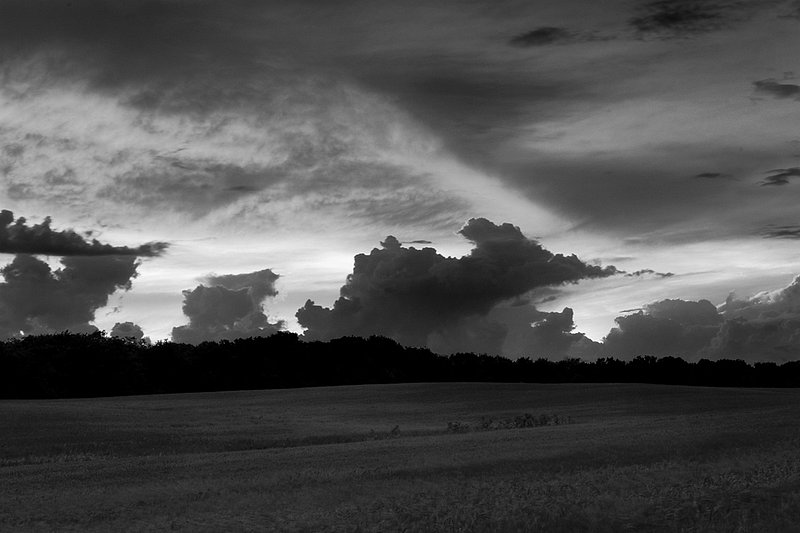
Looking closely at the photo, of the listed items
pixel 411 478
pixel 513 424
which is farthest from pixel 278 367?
pixel 411 478

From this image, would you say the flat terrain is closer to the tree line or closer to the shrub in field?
the shrub in field

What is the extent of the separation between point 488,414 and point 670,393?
60.9 ft

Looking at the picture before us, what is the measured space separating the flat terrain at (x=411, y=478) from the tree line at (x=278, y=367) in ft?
192

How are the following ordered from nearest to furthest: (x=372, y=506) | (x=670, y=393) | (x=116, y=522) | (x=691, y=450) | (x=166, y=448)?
1. (x=116, y=522)
2. (x=372, y=506)
3. (x=691, y=450)
4. (x=166, y=448)
5. (x=670, y=393)

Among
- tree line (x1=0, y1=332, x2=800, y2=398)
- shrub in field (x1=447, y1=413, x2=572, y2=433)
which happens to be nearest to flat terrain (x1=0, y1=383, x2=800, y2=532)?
shrub in field (x1=447, y1=413, x2=572, y2=433)

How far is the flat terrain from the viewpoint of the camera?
17.5m

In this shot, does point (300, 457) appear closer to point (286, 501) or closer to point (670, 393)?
point (286, 501)

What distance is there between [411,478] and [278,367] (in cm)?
9179

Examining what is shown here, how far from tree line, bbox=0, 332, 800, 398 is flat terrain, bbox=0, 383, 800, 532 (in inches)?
2306

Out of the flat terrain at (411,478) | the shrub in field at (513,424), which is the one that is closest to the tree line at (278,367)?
the flat terrain at (411,478)

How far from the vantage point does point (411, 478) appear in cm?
→ 2203

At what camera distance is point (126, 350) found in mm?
106875

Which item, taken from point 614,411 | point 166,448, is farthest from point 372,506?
point 614,411

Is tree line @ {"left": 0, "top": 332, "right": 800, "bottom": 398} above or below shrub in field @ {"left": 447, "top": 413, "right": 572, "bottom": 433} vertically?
above
